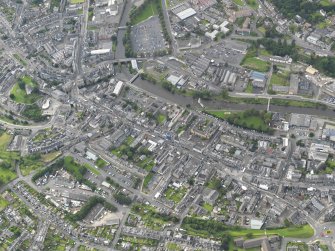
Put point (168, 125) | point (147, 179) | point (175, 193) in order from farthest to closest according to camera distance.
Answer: point (168, 125)
point (147, 179)
point (175, 193)

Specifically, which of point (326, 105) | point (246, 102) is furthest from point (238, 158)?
point (326, 105)

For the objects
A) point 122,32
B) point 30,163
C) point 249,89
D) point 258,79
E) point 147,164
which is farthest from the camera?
point 122,32

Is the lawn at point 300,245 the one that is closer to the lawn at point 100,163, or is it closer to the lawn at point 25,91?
the lawn at point 100,163

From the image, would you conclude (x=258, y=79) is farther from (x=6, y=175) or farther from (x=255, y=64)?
(x=6, y=175)

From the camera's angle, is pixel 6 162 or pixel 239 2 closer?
pixel 6 162

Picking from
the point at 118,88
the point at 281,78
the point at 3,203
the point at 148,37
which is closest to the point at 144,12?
the point at 148,37

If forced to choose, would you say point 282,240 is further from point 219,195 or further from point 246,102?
point 246,102

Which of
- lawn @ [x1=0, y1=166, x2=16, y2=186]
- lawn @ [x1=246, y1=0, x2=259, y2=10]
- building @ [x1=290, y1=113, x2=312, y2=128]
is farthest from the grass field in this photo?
lawn @ [x1=246, y1=0, x2=259, y2=10]
